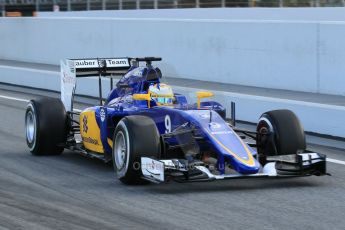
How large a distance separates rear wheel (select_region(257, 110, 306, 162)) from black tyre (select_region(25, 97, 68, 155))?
108 inches

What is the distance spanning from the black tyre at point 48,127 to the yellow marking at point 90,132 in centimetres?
33

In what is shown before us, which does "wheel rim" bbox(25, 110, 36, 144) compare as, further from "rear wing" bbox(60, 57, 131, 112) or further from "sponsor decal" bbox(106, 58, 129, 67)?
"sponsor decal" bbox(106, 58, 129, 67)

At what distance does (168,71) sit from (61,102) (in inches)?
57.8

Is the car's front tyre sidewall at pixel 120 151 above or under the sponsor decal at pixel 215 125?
under

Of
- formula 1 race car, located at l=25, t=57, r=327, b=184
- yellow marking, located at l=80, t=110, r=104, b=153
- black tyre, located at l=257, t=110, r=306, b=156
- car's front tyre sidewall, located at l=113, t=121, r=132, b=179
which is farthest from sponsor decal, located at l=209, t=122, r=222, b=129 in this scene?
yellow marking, located at l=80, t=110, r=104, b=153

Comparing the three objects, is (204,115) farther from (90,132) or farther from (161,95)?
(90,132)

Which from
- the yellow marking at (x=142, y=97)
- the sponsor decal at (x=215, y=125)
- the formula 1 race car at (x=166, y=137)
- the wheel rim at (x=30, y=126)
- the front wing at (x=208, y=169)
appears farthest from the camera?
the wheel rim at (x=30, y=126)

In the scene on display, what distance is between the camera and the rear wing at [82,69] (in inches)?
465

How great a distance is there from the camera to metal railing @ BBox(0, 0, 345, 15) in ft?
80.0

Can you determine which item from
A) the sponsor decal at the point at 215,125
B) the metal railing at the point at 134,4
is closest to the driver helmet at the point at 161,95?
the sponsor decal at the point at 215,125

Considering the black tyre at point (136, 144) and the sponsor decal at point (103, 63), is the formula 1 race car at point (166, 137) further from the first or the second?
the sponsor decal at point (103, 63)

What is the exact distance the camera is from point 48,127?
36.5ft

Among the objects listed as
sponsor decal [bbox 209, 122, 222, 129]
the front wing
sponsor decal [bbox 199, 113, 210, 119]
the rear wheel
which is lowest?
the front wing

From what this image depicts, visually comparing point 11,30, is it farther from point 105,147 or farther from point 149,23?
point 105,147
